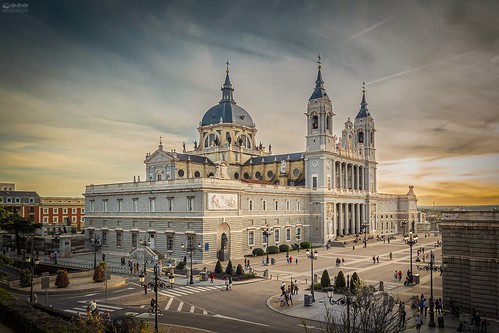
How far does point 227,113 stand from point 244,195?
1438 inches

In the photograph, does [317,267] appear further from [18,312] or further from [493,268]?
[18,312]

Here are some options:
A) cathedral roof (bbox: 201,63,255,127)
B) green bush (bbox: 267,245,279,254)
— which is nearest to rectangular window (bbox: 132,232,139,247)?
green bush (bbox: 267,245,279,254)

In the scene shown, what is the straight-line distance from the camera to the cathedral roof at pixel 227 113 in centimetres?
10062

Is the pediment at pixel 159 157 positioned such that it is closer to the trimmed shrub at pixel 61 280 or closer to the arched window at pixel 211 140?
the arched window at pixel 211 140

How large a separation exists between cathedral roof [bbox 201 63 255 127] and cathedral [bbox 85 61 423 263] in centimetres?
27

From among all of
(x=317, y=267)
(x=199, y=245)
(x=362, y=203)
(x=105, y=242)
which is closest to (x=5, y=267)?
(x=105, y=242)

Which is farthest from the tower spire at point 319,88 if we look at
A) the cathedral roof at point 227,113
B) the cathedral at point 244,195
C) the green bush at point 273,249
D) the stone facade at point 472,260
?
the stone facade at point 472,260

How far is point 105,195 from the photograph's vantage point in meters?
77.1

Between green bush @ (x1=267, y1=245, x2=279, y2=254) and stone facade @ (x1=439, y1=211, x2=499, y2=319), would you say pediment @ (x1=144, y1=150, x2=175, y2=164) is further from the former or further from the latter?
stone facade @ (x1=439, y1=211, x2=499, y2=319)

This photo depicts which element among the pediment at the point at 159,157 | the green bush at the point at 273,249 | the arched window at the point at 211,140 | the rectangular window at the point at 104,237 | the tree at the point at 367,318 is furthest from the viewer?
the arched window at the point at 211,140

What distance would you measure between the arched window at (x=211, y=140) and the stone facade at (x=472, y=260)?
230 ft

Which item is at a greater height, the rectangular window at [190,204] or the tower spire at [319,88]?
the tower spire at [319,88]

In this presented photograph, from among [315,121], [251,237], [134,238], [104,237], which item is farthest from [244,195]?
[315,121]

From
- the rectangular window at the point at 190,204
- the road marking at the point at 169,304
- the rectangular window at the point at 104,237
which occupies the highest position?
the rectangular window at the point at 190,204
